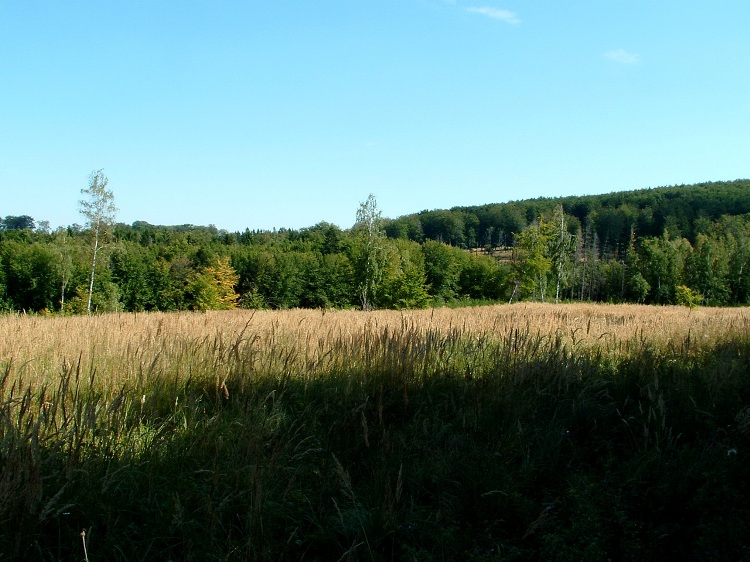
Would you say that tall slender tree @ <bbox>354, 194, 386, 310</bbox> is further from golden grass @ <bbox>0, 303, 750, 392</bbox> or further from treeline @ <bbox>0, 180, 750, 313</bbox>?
golden grass @ <bbox>0, 303, 750, 392</bbox>

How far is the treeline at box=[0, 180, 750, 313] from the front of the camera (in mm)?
41219

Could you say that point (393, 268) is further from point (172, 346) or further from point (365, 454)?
point (365, 454)

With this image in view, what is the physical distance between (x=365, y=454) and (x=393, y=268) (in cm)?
3602

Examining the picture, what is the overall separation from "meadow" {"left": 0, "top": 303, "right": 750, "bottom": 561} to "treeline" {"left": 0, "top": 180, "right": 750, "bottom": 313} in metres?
26.0

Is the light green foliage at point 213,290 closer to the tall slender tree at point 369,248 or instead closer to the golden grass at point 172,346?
the tall slender tree at point 369,248

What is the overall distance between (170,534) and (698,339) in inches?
259

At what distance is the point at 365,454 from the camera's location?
3480 millimetres

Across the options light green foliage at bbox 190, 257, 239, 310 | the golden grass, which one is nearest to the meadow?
the golden grass

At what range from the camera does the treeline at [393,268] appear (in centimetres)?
4122

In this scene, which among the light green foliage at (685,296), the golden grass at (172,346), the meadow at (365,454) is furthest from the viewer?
the light green foliage at (685,296)

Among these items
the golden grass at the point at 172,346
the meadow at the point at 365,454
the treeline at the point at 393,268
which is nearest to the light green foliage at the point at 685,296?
the treeline at the point at 393,268

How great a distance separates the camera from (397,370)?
4711mm

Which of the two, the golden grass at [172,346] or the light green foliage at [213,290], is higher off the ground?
the golden grass at [172,346]

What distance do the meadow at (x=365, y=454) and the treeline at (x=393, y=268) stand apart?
26.0 meters
